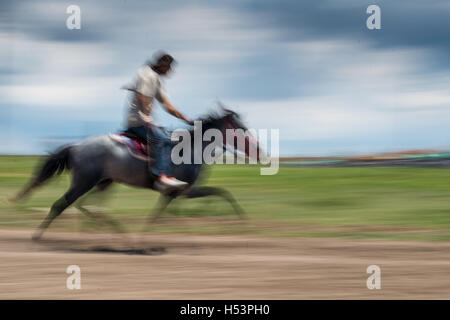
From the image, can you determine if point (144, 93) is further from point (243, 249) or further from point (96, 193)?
point (243, 249)

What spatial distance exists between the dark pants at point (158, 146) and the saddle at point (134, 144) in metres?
0.07

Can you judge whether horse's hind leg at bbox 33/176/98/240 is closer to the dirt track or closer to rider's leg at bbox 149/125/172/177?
the dirt track

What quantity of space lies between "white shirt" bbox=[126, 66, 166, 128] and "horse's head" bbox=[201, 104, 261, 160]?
0.78 meters

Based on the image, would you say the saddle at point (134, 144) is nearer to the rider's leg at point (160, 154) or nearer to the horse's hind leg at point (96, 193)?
the rider's leg at point (160, 154)

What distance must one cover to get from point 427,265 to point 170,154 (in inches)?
130

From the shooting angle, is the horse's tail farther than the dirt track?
Yes

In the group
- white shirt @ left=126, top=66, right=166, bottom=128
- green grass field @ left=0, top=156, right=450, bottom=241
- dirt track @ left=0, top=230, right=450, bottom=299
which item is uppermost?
white shirt @ left=126, top=66, right=166, bottom=128

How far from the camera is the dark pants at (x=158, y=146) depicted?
7828 millimetres

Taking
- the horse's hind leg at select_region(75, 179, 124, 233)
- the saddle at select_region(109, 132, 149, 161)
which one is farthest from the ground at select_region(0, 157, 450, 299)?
the saddle at select_region(109, 132, 149, 161)

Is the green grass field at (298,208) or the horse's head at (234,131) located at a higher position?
the horse's head at (234,131)

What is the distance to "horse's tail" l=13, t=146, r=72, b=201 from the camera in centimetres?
814

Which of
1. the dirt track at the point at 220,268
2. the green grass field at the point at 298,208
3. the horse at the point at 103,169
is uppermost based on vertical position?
the horse at the point at 103,169

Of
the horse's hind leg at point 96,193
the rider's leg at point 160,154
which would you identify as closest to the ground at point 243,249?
the horse's hind leg at point 96,193

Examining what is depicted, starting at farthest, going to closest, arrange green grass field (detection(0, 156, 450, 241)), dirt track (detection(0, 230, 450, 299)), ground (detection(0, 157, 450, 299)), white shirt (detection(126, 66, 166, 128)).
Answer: green grass field (detection(0, 156, 450, 241))
white shirt (detection(126, 66, 166, 128))
ground (detection(0, 157, 450, 299))
dirt track (detection(0, 230, 450, 299))
